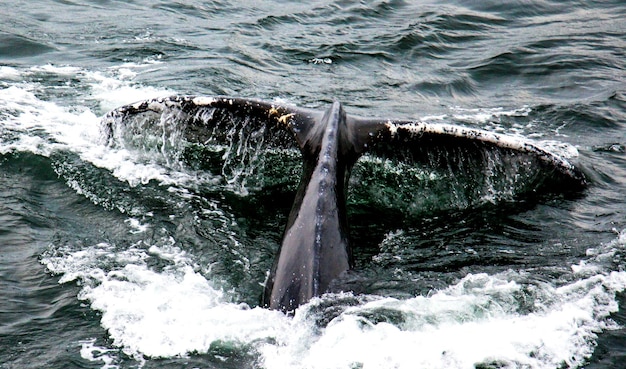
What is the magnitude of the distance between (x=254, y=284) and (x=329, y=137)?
4.31ft

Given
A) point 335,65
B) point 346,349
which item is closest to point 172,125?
point 346,349

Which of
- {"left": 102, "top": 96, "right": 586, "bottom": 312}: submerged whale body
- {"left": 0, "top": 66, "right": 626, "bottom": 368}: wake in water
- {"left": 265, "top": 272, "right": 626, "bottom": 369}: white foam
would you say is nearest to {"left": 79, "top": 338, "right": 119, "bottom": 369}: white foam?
{"left": 0, "top": 66, "right": 626, "bottom": 368}: wake in water

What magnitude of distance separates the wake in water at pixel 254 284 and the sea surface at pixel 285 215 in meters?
0.02

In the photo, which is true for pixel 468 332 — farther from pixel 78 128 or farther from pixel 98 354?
pixel 78 128

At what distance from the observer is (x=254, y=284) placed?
6.32 meters

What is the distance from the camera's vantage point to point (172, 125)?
7.55 metres

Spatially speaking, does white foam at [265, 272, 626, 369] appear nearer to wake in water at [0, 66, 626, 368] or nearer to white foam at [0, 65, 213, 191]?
wake in water at [0, 66, 626, 368]

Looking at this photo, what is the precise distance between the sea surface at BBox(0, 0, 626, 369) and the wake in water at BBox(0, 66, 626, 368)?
0.06ft

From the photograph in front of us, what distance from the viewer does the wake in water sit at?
533 centimetres

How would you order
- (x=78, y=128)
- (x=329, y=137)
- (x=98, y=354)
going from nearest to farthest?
(x=98, y=354) → (x=329, y=137) → (x=78, y=128)

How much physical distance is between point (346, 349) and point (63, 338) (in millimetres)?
1870

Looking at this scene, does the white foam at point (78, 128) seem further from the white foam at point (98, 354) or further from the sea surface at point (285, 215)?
the white foam at point (98, 354)

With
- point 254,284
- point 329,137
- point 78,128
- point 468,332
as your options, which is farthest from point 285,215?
point 78,128

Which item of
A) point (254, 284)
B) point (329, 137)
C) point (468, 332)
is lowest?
point (254, 284)
